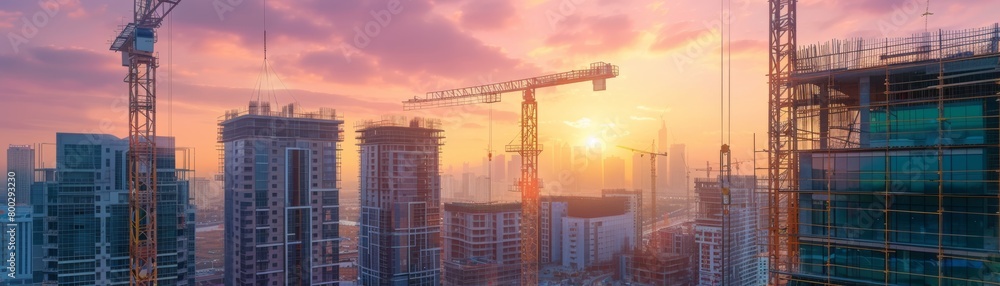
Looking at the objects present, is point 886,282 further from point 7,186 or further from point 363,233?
point 7,186

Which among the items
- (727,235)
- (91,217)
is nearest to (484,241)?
(727,235)

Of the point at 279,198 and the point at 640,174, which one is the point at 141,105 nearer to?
the point at 279,198

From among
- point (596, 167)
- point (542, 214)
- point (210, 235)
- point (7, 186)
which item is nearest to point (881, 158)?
point (7, 186)

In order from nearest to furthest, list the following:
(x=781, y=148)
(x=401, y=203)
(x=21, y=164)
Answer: (x=781, y=148), (x=21, y=164), (x=401, y=203)

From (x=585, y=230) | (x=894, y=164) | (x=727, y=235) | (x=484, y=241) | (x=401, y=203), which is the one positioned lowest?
(x=585, y=230)

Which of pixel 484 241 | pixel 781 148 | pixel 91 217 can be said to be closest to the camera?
pixel 781 148

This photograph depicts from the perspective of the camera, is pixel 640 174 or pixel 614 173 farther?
pixel 614 173
